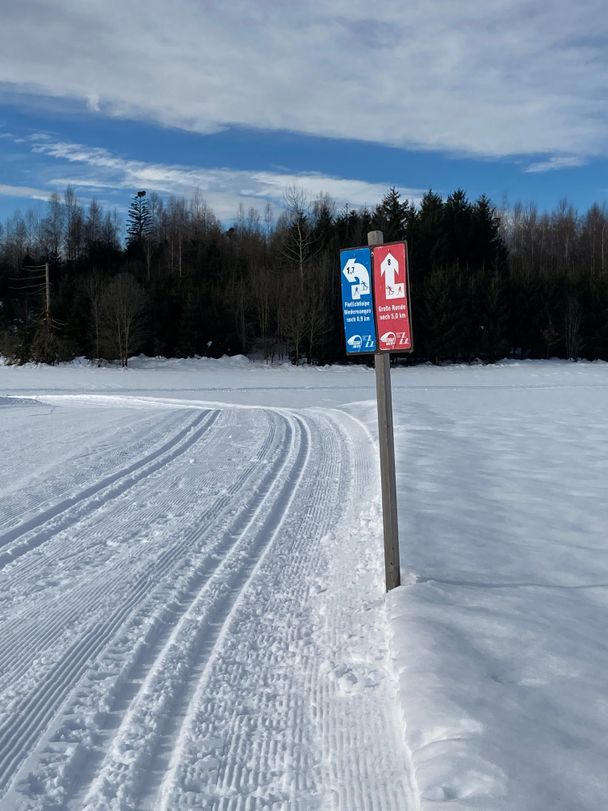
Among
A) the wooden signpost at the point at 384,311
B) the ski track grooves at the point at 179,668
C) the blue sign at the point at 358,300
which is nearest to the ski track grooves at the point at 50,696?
the ski track grooves at the point at 179,668

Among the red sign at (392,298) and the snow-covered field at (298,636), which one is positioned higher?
the red sign at (392,298)

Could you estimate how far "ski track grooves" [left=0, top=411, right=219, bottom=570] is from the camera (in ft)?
20.1

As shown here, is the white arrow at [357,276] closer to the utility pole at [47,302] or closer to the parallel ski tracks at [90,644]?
the parallel ski tracks at [90,644]

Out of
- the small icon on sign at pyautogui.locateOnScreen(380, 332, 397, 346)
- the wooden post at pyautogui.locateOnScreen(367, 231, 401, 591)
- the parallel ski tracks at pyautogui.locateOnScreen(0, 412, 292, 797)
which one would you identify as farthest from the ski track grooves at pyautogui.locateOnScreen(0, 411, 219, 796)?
the small icon on sign at pyautogui.locateOnScreen(380, 332, 397, 346)

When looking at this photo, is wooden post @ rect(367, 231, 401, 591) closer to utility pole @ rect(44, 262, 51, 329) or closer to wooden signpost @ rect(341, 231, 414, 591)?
wooden signpost @ rect(341, 231, 414, 591)

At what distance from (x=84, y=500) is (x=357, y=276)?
183 inches

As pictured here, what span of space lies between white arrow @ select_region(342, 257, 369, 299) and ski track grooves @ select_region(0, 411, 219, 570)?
366 centimetres

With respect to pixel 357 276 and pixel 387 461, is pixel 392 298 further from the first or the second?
pixel 387 461

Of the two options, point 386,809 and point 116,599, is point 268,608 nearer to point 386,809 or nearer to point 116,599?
point 116,599

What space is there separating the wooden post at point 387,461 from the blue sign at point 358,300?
0.53 feet

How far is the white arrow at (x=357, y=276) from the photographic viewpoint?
4.40m

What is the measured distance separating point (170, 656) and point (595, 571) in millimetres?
3603

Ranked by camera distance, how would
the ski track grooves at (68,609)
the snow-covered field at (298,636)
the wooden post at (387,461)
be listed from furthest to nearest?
the wooden post at (387,461) < the ski track grooves at (68,609) < the snow-covered field at (298,636)

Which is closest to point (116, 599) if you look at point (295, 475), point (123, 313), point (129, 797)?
point (129, 797)
